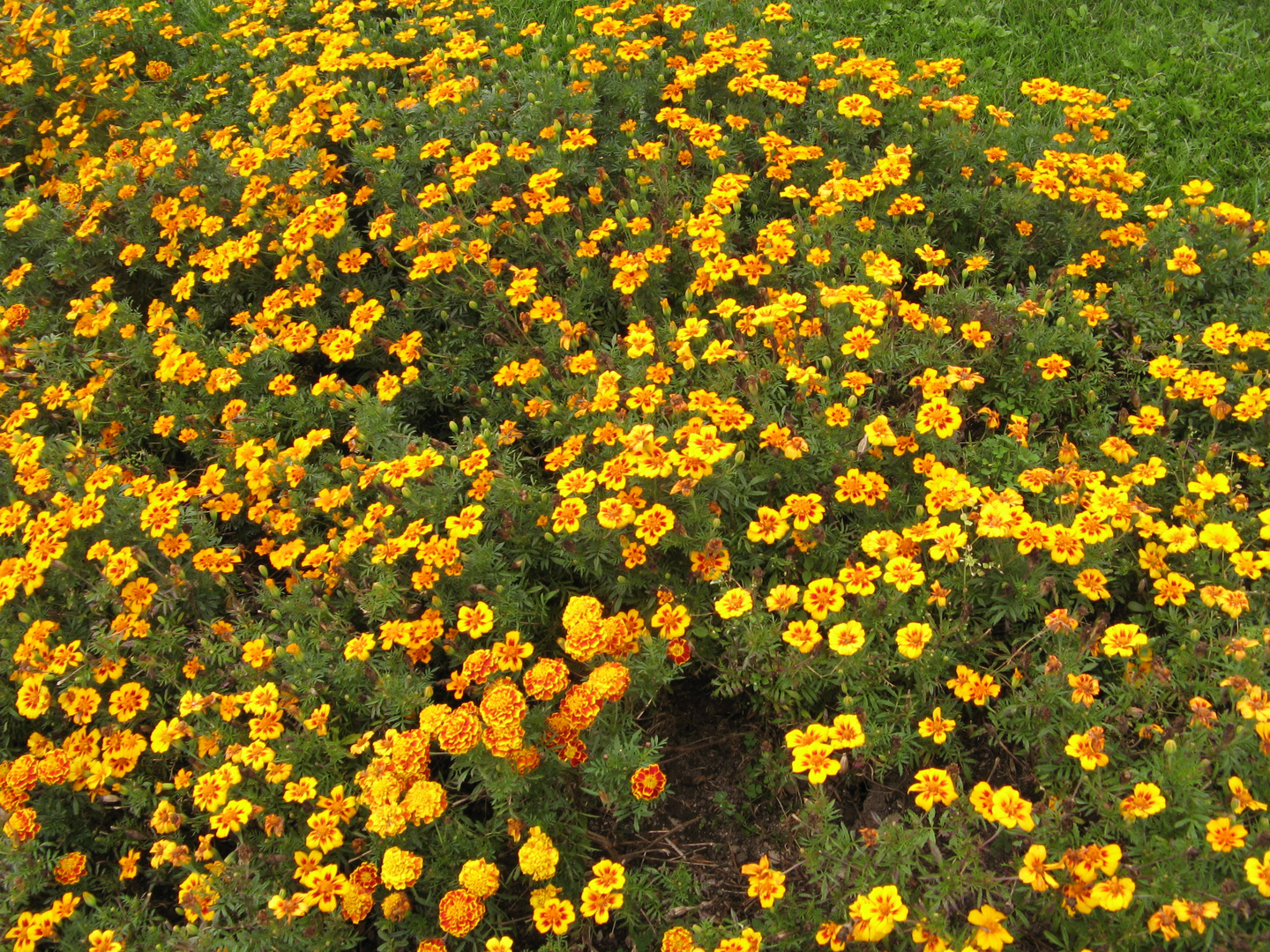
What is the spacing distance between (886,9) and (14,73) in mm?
5173

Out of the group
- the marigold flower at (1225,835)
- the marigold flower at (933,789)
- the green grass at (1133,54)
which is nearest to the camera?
the marigold flower at (1225,835)

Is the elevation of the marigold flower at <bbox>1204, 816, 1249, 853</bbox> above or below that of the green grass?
below

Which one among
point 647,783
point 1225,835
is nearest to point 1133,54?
point 1225,835

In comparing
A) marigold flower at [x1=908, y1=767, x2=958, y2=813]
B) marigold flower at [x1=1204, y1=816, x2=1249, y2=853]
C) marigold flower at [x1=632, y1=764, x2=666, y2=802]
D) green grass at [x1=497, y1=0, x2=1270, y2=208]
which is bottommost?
marigold flower at [x1=632, y1=764, x2=666, y2=802]

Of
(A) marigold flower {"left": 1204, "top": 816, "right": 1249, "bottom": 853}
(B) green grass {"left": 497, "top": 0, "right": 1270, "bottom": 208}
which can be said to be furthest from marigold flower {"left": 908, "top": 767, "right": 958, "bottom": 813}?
(B) green grass {"left": 497, "top": 0, "right": 1270, "bottom": 208}

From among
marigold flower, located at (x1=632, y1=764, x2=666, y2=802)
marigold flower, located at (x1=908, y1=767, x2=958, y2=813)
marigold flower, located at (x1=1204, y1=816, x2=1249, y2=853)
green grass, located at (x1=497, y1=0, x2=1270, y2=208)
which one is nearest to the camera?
marigold flower, located at (x1=1204, y1=816, x2=1249, y2=853)

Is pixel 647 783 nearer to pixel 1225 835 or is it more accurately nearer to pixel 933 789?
pixel 933 789

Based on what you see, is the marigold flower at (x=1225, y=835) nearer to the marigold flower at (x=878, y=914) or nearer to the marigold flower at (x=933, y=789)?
the marigold flower at (x=933, y=789)

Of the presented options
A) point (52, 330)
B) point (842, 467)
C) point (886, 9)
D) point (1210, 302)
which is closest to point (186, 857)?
point (842, 467)

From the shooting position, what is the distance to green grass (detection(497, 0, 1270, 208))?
15.4 feet

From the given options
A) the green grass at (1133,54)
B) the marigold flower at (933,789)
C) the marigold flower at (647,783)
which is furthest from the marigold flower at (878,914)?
the green grass at (1133,54)

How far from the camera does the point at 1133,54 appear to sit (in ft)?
17.3

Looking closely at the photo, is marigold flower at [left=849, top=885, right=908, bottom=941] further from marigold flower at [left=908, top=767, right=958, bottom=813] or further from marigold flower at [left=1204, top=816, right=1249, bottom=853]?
marigold flower at [left=1204, top=816, right=1249, bottom=853]

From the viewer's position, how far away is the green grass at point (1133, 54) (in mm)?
4691
